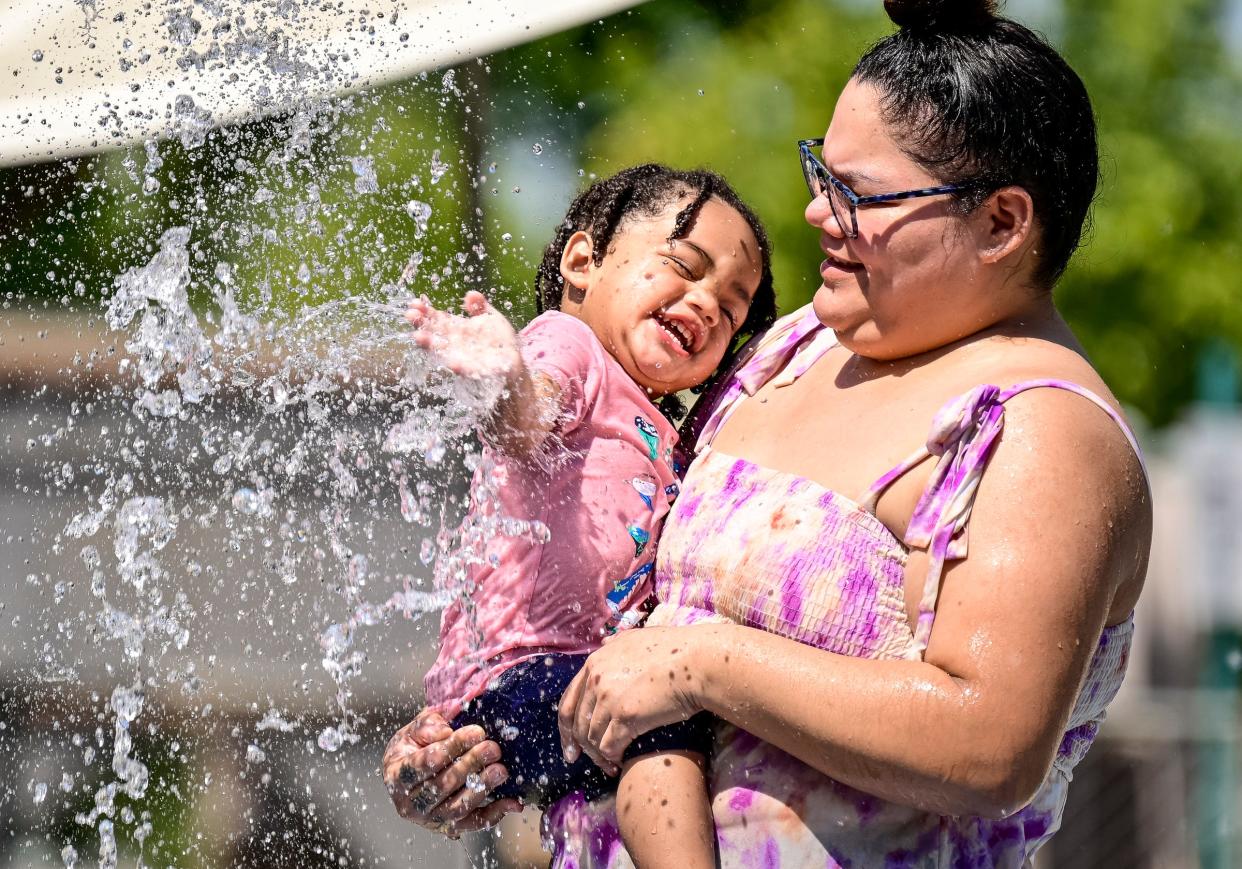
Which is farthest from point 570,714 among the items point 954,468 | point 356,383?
point 356,383

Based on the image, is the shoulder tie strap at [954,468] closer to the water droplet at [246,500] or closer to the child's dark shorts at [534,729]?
the child's dark shorts at [534,729]

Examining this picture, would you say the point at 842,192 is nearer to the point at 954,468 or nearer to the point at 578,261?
the point at 954,468

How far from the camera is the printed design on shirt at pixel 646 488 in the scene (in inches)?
103

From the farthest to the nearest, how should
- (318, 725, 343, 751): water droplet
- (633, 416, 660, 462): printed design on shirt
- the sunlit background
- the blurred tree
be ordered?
the blurred tree
the sunlit background
(318, 725, 343, 751): water droplet
(633, 416, 660, 462): printed design on shirt

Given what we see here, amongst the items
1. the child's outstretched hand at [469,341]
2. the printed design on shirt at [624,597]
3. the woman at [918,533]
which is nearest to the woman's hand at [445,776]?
the woman at [918,533]

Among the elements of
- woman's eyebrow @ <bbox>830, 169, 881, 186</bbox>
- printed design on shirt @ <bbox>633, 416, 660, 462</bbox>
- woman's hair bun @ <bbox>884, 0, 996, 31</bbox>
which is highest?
woman's hair bun @ <bbox>884, 0, 996, 31</bbox>

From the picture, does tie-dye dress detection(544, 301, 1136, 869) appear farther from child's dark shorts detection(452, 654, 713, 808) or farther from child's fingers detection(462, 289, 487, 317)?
child's fingers detection(462, 289, 487, 317)

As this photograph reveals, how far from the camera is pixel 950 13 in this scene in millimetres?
2205

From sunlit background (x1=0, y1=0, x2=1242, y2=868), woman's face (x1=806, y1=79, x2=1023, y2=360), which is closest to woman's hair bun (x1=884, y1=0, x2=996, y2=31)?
woman's face (x1=806, y1=79, x2=1023, y2=360)

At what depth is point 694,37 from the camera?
9.02 m

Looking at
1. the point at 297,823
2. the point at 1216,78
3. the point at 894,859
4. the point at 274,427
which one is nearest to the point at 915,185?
the point at 894,859

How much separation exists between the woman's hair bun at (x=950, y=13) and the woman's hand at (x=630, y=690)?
1.01 meters

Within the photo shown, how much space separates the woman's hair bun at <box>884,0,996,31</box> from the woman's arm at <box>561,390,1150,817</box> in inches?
24.8

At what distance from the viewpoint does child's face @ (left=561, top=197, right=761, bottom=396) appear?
2.78 m
